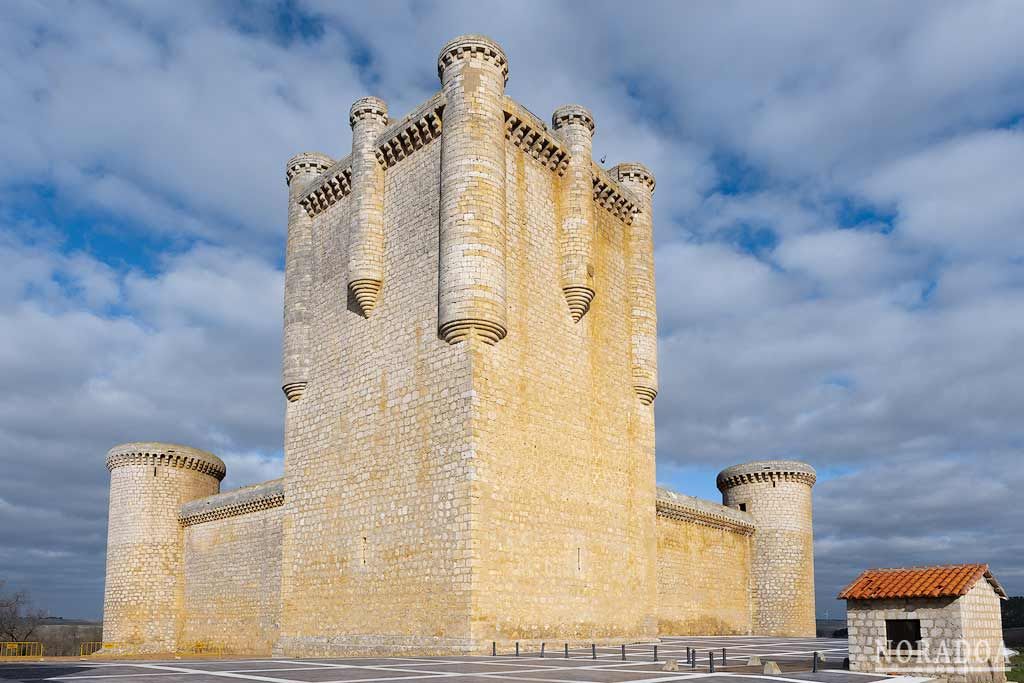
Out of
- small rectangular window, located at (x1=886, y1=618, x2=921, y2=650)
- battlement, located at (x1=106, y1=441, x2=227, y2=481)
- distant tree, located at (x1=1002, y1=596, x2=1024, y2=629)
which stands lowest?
distant tree, located at (x1=1002, y1=596, x2=1024, y2=629)

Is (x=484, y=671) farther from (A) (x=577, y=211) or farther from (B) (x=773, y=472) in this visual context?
(B) (x=773, y=472)

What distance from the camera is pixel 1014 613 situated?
55062mm

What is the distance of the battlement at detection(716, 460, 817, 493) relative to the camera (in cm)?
3056

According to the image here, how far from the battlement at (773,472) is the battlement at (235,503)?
16.0m

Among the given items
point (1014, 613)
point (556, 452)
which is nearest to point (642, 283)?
point (556, 452)

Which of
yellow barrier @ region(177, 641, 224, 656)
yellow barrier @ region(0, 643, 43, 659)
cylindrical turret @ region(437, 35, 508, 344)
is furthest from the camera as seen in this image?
yellow barrier @ region(0, 643, 43, 659)

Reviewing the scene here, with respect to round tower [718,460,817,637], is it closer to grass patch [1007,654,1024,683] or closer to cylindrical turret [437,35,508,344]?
grass patch [1007,654,1024,683]

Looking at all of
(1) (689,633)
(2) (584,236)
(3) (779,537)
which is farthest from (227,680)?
(3) (779,537)

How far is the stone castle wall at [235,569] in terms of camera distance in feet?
76.6

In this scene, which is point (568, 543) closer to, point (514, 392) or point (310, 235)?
point (514, 392)

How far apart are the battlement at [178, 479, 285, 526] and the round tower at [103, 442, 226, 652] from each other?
31.2 inches

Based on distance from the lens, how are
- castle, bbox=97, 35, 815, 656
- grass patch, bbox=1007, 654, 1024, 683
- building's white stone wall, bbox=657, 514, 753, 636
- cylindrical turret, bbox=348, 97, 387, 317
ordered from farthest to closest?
building's white stone wall, bbox=657, 514, 753, 636 < cylindrical turret, bbox=348, 97, 387, 317 < castle, bbox=97, 35, 815, 656 < grass patch, bbox=1007, 654, 1024, 683

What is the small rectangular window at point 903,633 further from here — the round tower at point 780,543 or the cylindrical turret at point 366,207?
the round tower at point 780,543

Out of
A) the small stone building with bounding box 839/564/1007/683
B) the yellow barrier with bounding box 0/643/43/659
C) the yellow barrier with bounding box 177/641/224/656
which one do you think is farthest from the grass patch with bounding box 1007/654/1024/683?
the yellow barrier with bounding box 0/643/43/659
